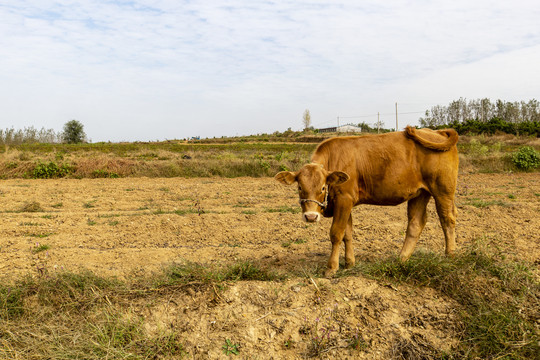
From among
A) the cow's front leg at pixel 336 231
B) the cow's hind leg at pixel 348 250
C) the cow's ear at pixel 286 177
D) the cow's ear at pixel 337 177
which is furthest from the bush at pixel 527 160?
the cow's ear at pixel 286 177

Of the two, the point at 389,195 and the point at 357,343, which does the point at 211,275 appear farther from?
the point at 389,195

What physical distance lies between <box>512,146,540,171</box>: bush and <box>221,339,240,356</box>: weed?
69.0ft

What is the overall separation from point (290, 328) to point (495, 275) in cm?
270

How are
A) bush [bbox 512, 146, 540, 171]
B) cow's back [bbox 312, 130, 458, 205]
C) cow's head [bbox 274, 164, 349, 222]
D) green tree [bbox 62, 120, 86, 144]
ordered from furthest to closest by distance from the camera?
green tree [bbox 62, 120, 86, 144] → bush [bbox 512, 146, 540, 171] → cow's back [bbox 312, 130, 458, 205] → cow's head [bbox 274, 164, 349, 222]

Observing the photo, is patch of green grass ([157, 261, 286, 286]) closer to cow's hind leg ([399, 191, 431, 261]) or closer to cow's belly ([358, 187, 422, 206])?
cow's belly ([358, 187, 422, 206])

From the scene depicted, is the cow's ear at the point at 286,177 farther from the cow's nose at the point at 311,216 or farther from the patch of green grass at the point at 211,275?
the patch of green grass at the point at 211,275

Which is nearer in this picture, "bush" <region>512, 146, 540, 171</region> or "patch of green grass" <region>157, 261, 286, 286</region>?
"patch of green grass" <region>157, 261, 286, 286</region>

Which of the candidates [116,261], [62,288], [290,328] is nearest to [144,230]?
[116,261]

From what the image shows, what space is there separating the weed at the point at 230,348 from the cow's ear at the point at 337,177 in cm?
227

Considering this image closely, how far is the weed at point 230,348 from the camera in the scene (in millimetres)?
3922

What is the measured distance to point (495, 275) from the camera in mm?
4922

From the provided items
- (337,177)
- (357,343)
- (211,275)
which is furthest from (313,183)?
(357,343)

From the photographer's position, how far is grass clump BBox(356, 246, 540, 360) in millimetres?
3941

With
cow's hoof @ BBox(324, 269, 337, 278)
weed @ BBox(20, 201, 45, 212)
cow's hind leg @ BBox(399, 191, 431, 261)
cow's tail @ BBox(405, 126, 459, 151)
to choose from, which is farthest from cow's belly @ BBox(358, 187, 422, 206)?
weed @ BBox(20, 201, 45, 212)
